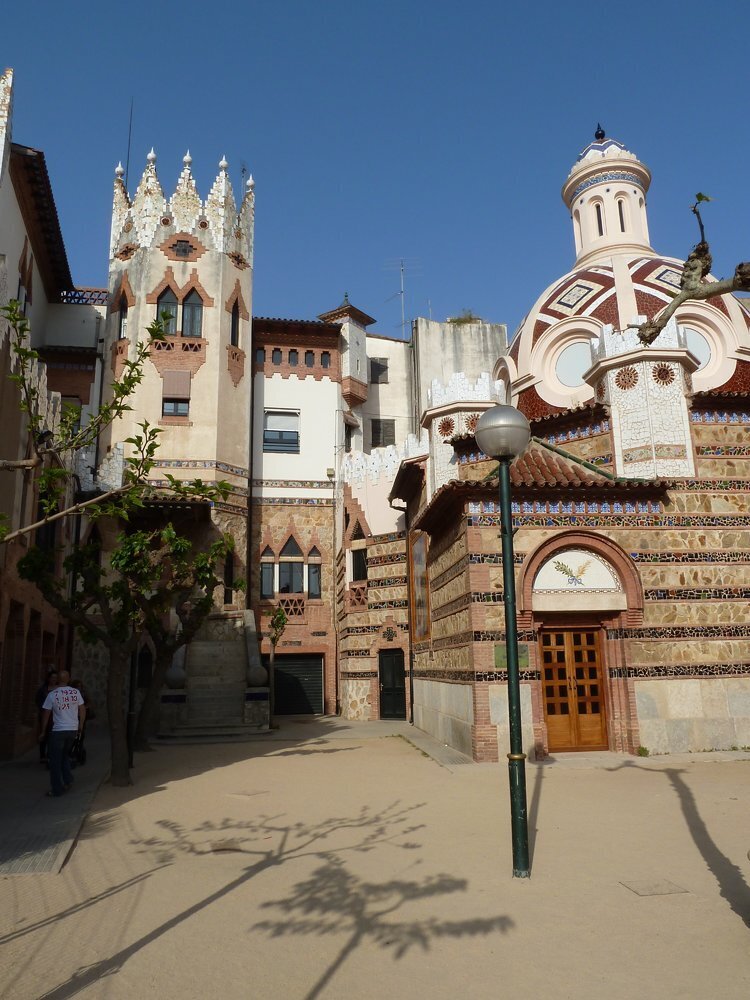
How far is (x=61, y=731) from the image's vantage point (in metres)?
10.3

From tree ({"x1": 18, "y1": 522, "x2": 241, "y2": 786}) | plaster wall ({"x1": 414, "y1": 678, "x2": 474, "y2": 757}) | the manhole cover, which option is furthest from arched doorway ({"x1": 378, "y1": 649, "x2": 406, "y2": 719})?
the manhole cover

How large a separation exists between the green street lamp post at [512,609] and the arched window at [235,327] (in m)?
20.5

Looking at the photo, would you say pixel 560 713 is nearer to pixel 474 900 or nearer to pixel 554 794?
pixel 554 794

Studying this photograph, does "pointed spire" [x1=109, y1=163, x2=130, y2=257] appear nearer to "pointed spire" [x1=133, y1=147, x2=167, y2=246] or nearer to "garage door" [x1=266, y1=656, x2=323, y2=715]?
"pointed spire" [x1=133, y1=147, x2=167, y2=246]

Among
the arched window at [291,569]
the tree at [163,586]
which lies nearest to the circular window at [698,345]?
the tree at [163,586]

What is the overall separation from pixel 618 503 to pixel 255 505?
1526 cm

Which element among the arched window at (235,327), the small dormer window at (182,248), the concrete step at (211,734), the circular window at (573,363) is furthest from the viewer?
the arched window at (235,327)

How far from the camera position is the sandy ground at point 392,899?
14.1 ft

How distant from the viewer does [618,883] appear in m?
6.04

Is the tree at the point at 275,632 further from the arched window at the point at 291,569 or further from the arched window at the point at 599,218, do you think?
the arched window at the point at 599,218

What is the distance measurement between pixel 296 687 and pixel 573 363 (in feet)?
45.5

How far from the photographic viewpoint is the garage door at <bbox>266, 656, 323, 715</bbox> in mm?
25391

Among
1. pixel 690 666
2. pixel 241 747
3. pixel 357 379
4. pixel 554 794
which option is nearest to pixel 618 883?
pixel 554 794

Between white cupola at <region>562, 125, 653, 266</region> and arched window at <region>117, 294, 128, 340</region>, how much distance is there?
598 inches
